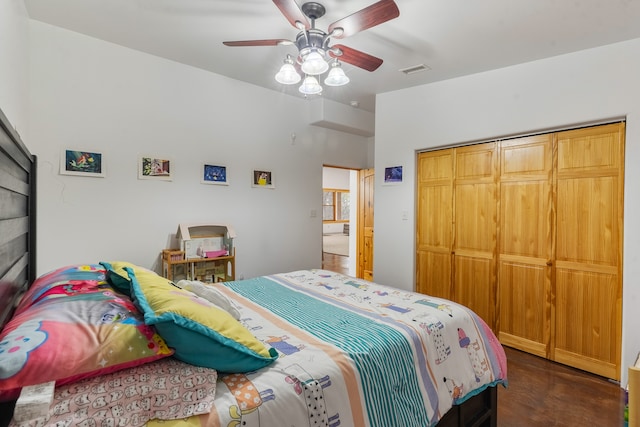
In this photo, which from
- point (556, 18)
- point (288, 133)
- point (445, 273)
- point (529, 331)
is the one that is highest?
point (556, 18)

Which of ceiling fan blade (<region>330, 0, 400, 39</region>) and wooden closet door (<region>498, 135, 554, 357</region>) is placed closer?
ceiling fan blade (<region>330, 0, 400, 39</region>)

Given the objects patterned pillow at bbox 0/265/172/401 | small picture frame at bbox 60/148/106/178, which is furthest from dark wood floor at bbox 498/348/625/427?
small picture frame at bbox 60/148/106/178

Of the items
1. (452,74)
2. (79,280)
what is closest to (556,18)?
(452,74)

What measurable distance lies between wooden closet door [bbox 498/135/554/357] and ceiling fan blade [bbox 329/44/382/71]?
167cm

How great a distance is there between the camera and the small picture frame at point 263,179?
13.3 ft

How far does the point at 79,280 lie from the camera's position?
1.50 meters

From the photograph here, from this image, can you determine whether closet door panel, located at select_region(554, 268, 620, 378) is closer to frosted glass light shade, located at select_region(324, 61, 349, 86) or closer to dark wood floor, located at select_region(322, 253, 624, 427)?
dark wood floor, located at select_region(322, 253, 624, 427)

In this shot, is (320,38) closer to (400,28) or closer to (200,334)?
(400,28)

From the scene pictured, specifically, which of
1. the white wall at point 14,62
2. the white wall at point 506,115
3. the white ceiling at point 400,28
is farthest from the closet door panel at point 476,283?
the white wall at point 14,62

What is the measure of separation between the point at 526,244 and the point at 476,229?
18.6 inches

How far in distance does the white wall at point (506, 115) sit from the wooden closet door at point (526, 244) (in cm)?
25

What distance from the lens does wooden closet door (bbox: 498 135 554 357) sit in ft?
9.45

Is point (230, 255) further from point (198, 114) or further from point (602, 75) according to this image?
point (602, 75)

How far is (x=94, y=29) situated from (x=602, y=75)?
14.2 ft
